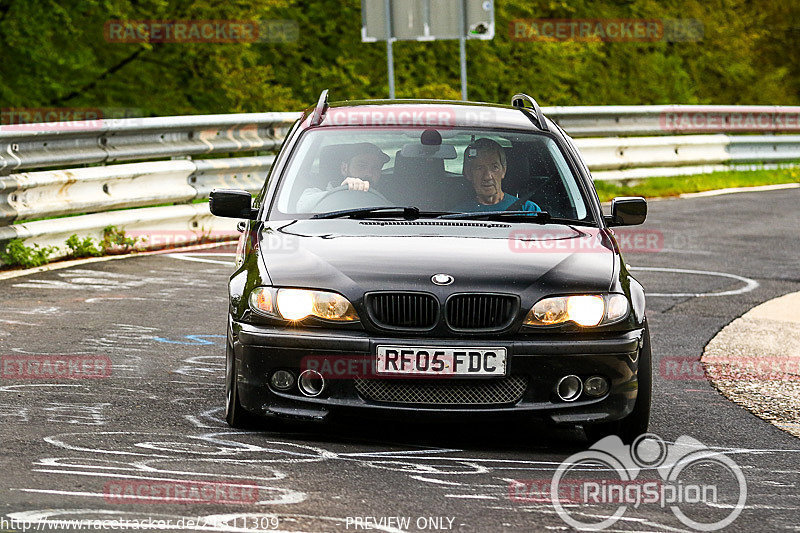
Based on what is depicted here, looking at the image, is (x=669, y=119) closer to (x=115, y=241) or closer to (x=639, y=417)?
(x=115, y=241)

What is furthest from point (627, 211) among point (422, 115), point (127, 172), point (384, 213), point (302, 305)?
point (127, 172)

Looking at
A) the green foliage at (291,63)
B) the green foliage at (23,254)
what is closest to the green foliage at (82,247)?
the green foliage at (23,254)

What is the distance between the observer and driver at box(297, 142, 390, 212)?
24.3 feet

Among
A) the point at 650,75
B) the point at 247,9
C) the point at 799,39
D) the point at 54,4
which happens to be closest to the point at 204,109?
the point at 247,9

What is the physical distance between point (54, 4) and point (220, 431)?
1908 centimetres

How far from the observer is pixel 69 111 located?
24.4m

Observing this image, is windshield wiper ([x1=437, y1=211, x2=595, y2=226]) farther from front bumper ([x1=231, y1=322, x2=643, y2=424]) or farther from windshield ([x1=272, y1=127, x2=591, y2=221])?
front bumper ([x1=231, y1=322, x2=643, y2=424])

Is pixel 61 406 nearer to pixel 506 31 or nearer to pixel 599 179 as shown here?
pixel 599 179

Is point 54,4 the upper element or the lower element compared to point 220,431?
upper

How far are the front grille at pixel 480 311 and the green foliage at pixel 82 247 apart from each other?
22.5ft

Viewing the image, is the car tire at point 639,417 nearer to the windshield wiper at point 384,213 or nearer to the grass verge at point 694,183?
the windshield wiper at point 384,213

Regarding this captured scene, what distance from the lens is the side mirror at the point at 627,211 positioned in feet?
25.3

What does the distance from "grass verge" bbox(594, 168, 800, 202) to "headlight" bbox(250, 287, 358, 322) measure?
1301 cm

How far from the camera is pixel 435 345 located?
6184mm
